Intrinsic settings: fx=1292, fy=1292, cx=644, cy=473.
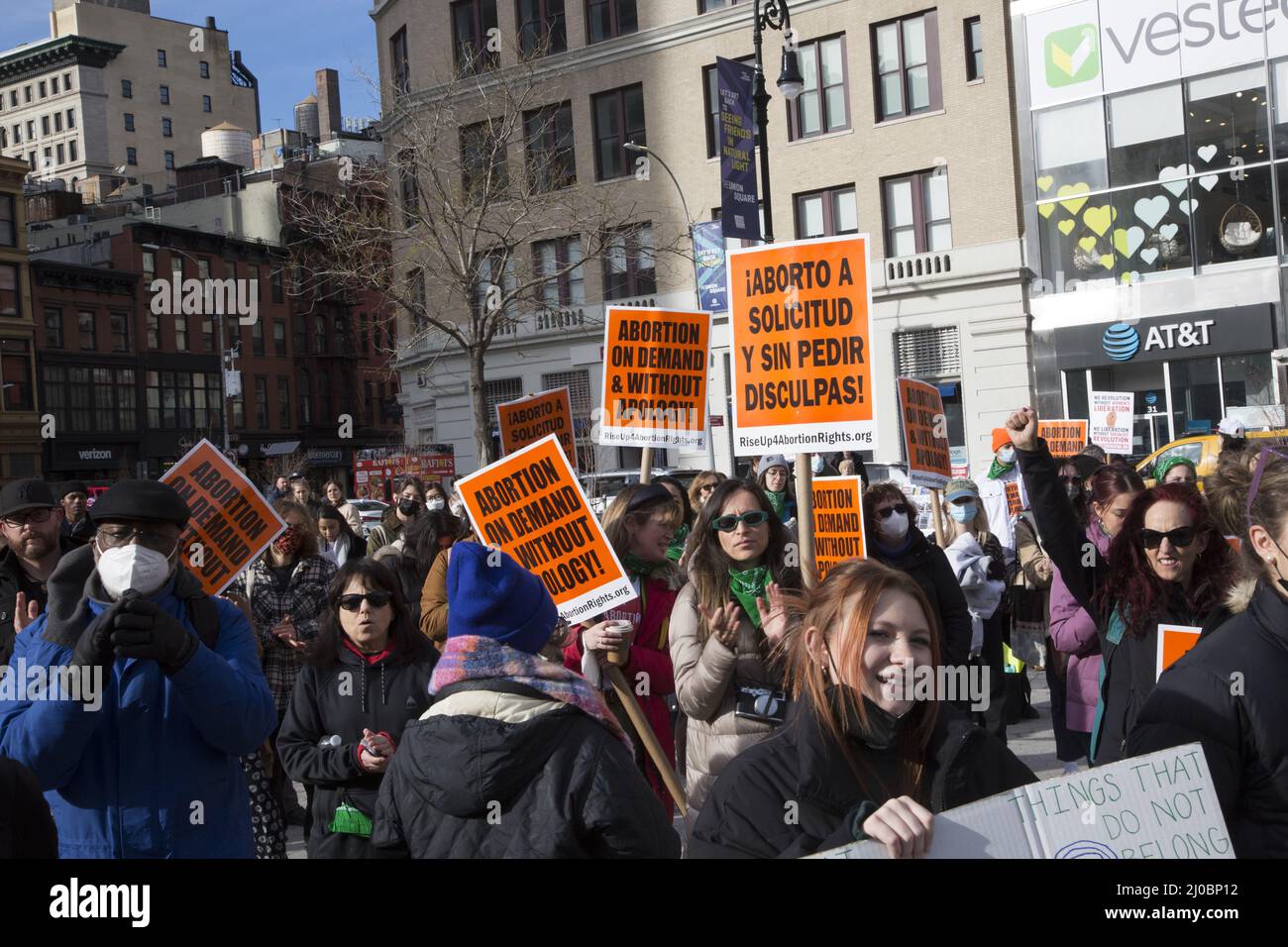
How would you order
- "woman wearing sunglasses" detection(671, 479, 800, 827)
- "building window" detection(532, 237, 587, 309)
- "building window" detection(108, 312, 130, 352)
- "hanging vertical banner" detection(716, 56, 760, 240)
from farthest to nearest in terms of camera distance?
"building window" detection(108, 312, 130, 352), "building window" detection(532, 237, 587, 309), "hanging vertical banner" detection(716, 56, 760, 240), "woman wearing sunglasses" detection(671, 479, 800, 827)

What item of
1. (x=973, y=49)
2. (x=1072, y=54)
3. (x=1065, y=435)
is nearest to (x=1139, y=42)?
(x=1072, y=54)

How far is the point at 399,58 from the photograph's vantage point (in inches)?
1606

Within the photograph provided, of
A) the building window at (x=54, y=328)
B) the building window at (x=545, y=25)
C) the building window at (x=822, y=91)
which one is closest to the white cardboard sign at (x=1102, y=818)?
the building window at (x=822, y=91)

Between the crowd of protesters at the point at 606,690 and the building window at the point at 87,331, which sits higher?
the building window at the point at 87,331

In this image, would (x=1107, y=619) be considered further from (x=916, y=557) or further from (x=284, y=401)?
(x=284, y=401)

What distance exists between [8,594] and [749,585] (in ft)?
10.9

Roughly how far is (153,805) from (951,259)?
94.4 feet

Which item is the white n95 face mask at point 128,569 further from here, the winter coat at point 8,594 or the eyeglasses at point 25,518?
the eyeglasses at point 25,518

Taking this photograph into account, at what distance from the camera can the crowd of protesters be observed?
9.21 ft

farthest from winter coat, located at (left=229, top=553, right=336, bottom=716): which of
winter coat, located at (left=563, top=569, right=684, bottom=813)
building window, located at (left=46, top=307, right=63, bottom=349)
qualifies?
building window, located at (left=46, top=307, right=63, bottom=349)

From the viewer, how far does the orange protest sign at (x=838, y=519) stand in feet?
23.3

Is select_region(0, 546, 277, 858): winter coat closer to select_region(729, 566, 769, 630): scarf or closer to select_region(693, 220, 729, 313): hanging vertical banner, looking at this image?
select_region(729, 566, 769, 630): scarf

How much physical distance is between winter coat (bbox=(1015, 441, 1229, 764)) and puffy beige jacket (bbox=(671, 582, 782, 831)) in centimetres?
111
